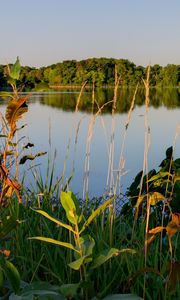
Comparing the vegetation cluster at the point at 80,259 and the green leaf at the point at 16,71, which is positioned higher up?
the green leaf at the point at 16,71

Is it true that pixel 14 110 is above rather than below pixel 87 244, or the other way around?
above

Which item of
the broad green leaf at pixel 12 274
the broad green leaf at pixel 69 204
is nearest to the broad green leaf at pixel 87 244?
the broad green leaf at pixel 69 204

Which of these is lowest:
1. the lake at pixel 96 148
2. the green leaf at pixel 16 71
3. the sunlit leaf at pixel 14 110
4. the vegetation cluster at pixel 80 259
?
the lake at pixel 96 148

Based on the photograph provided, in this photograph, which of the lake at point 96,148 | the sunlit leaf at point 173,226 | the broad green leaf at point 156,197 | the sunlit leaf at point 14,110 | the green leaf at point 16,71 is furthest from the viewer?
the lake at point 96,148

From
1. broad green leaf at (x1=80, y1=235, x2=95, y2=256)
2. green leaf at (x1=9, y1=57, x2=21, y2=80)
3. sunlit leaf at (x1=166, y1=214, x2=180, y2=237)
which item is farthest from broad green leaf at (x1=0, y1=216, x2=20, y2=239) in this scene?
green leaf at (x1=9, y1=57, x2=21, y2=80)

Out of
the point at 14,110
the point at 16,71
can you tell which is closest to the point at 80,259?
the point at 14,110

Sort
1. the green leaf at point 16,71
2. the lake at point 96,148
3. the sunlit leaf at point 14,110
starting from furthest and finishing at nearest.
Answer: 1. the lake at point 96,148
2. the green leaf at point 16,71
3. the sunlit leaf at point 14,110

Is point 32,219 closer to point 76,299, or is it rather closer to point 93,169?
point 76,299

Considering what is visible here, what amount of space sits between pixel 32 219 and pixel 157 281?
1125 mm

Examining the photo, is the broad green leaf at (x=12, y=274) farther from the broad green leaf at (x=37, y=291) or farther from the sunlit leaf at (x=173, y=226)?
the sunlit leaf at (x=173, y=226)

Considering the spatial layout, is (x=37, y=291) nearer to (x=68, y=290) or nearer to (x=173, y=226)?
(x=68, y=290)

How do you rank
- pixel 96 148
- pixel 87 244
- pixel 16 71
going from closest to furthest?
pixel 87 244, pixel 16 71, pixel 96 148

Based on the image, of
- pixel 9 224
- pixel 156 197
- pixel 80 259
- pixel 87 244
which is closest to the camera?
pixel 80 259

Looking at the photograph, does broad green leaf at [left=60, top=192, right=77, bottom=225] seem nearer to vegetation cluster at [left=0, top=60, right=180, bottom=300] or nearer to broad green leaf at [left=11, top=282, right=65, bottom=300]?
vegetation cluster at [left=0, top=60, right=180, bottom=300]
